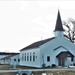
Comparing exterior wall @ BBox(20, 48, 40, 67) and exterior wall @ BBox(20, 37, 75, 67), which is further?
exterior wall @ BBox(20, 48, 40, 67)

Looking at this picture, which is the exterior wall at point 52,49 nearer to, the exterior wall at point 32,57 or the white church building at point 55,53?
the white church building at point 55,53

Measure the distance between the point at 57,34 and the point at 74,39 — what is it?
21995mm

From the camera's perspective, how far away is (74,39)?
7481cm

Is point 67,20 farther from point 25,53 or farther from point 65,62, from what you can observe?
point 65,62

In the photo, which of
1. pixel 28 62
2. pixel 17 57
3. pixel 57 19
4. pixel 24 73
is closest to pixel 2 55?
pixel 17 57

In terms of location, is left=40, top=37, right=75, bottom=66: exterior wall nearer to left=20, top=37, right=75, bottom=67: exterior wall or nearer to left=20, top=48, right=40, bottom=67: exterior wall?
left=20, top=37, right=75, bottom=67: exterior wall

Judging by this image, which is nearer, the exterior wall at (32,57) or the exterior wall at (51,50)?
the exterior wall at (51,50)

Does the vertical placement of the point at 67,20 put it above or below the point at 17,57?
above

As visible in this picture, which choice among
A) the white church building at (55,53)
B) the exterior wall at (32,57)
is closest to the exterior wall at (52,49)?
the white church building at (55,53)

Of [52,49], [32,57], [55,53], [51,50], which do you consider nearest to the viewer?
[55,53]

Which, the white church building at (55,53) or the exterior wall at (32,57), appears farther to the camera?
the exterior wall at (32,57)

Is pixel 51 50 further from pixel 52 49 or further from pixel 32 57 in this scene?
pixel 32 57

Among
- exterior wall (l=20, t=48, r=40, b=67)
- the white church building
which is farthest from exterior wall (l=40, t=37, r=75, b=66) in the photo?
exterior wall (l=20, t=48, r=40, b=67)

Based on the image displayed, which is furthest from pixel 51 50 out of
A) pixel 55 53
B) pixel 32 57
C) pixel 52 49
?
pixel 32 57
